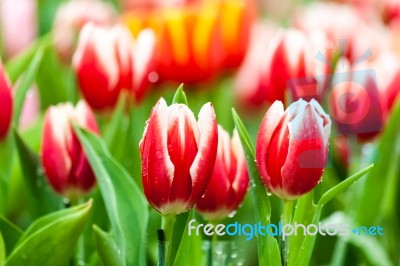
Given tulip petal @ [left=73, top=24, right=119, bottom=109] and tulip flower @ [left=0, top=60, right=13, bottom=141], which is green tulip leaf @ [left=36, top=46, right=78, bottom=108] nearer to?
tulip petal @ [left=73, top=24, right=119, bottom=109]

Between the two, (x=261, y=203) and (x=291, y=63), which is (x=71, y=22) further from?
(x=261, y=203)

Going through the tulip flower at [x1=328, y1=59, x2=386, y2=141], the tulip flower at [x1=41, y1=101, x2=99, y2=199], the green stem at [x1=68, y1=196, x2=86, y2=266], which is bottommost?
the green stem at [x1=68, y1=196, x2=86, y2=266]

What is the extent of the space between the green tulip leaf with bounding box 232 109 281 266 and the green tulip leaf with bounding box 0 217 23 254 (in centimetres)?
26

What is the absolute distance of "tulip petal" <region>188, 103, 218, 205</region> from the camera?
0.69 m

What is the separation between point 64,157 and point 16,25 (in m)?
1.00

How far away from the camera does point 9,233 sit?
87cm

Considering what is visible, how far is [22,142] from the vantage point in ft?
3.01

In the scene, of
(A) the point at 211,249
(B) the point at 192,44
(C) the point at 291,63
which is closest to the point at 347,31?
(B) the point at 192,44

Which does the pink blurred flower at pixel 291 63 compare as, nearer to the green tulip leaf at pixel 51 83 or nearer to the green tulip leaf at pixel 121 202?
the green tulip leaf at pixel 121 202

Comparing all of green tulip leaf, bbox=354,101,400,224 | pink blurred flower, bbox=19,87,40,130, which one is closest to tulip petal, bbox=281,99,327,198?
green tulip leaf, bbox=354,101,400,224

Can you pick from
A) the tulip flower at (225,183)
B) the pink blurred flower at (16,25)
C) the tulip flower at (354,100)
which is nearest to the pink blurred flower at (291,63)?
the tulip flower at (354,100)

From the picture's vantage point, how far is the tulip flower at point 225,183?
30.8 inches

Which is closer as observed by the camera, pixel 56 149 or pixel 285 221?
pixel 285 221

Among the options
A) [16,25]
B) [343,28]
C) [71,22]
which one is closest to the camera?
[343,28]
